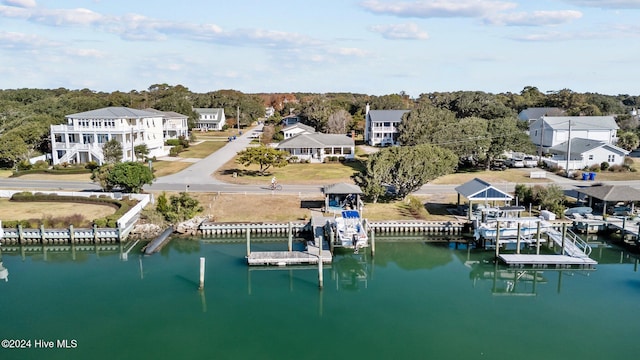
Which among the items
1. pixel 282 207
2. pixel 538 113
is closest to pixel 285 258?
pixel 282 207

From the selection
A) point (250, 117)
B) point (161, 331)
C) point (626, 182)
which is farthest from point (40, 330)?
point (250, 117)

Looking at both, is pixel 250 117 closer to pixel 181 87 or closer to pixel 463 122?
pixel 181 87

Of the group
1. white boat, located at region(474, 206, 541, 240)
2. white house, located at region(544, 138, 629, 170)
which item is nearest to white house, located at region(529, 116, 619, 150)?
white house, located at region(544, 138, 629, 170)

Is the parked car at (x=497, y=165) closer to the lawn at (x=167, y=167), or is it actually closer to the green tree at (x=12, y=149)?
the lawn at (x=167, y=167)

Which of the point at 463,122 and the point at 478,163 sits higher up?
the point at 463,122

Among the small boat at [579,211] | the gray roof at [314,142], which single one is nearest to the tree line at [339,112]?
the gray roof at [314,142]

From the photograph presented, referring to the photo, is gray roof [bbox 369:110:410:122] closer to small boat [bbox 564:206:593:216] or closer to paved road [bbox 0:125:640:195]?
paved road [bbox 0:125:640:195]
